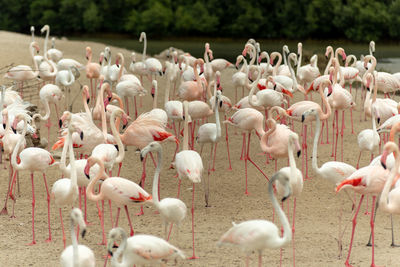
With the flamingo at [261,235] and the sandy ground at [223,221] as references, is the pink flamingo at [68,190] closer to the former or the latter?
the sandy ground at [223,221]

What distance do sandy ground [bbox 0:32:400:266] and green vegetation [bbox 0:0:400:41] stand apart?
774 inches

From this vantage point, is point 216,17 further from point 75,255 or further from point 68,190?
point 75,255

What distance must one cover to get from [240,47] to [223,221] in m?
21.7

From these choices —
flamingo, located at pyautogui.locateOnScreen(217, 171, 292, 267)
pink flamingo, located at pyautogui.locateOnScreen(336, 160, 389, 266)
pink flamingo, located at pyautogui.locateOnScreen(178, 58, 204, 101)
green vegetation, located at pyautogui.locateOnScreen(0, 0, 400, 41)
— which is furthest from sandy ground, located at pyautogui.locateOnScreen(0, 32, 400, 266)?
green vegetation, located at pyautogui.locateOnScreen(0, 0, 400, 41)

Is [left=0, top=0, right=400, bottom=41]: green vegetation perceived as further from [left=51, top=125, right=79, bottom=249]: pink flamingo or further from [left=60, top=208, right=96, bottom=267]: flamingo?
[left=60, top=208, right=96, bottom=267]: flamingo

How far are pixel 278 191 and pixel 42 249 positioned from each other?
2018 mm

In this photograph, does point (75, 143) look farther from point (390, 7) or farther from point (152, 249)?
point (390, 7)

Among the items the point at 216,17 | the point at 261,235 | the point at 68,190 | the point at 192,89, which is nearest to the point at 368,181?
the point at 261,235

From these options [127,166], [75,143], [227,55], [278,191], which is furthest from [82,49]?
[278,191]

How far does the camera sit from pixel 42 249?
217 inches

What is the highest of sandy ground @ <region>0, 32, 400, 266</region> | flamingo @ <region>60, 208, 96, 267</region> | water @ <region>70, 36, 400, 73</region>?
flamingo @ <region>60, 208, 96, 267</region>

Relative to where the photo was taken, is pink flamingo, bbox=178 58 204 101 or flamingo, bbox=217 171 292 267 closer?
flamingo, bbox=217 171 292 267

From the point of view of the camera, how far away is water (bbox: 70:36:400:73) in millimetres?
22286

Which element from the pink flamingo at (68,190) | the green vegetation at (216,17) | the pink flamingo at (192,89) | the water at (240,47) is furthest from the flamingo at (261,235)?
the green vegetation at (216,17)
